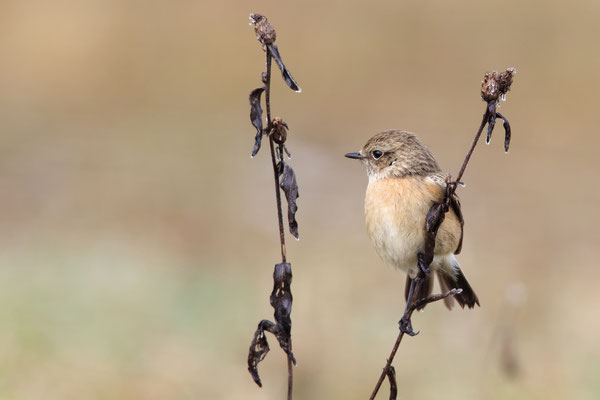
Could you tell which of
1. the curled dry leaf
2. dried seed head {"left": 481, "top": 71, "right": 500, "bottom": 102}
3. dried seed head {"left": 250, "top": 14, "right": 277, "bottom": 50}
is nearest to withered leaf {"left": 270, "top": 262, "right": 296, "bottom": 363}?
the curled dry leaf

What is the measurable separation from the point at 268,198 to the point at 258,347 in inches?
323

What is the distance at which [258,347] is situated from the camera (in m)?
3.52

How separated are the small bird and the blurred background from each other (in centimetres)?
47

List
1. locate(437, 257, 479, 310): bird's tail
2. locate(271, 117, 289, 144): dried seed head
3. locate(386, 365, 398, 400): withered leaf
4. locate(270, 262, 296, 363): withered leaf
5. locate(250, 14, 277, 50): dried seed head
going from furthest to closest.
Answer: locate(437, 257, 479, 310): bird's tail < locate(386, 365, 398, 400): withered leaf < locate(270, 262, 296, 363): withered leaf < locate(271, 117, 289, 144): dried seed head < locate(250, 14, 277, 50): dried seed head

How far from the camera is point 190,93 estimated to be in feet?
52.6

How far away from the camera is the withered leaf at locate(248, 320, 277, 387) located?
3461mm

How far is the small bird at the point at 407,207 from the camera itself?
16.2 ft

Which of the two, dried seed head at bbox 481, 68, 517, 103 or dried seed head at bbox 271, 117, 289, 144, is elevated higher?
dried seed head at bbox 481, 68, 517, 103

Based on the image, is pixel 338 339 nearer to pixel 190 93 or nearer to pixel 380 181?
pixel 380 181

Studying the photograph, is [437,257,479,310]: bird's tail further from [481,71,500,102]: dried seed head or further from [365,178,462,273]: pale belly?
[481,71,500,102]: dried seed head

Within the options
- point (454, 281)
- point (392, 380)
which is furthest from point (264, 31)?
point (454, 281)

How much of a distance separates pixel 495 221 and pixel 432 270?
21.1 ft

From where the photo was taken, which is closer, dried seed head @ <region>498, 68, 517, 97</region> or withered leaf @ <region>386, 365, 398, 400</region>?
dried seed head @ <region>498, 68, 517, 97</region>

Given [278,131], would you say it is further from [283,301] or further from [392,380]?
[392,380]
